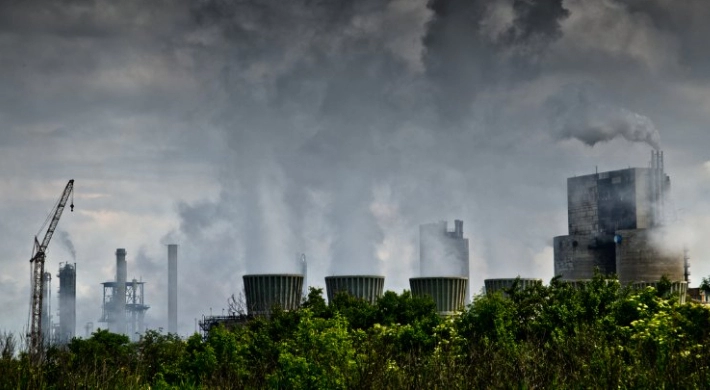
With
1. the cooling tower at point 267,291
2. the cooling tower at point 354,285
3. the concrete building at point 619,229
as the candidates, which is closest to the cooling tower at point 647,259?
the concrete building at point 619,229

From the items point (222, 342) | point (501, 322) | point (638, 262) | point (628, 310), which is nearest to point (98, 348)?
point (222, 342)

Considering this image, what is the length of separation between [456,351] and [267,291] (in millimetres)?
64288

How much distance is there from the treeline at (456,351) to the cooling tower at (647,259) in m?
90.2

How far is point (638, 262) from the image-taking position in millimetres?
168500

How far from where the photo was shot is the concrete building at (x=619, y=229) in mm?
167625

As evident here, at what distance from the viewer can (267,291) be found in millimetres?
119375

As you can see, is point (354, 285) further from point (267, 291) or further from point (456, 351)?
point (456, 351)

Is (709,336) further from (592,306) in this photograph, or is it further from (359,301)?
(359,301)

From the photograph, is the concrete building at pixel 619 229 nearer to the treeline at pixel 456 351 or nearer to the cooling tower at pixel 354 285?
the cooling tower at pixel 354 285

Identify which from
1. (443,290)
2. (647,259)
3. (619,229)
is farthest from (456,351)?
(619,229)

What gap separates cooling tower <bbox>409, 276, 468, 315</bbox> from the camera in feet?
393

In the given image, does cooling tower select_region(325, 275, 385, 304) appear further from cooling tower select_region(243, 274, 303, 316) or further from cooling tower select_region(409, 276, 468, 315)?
cooling tower select_region(409, 276, 468, 315)

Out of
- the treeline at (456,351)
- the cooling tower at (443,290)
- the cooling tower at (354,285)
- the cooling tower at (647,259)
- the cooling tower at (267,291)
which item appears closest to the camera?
the treeline at (456,351)

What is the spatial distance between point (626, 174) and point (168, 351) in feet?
370
